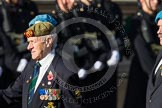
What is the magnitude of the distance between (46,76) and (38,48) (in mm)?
260

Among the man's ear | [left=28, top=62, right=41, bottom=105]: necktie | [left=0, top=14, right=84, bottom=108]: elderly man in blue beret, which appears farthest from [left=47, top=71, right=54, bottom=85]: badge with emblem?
the man's ear

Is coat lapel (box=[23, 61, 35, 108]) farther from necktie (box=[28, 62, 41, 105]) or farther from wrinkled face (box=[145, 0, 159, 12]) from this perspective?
wrinkled face (box=[145, 0, 159, 12])

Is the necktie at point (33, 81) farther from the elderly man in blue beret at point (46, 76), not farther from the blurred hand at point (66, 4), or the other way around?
the blurred hand at point (66, 4)

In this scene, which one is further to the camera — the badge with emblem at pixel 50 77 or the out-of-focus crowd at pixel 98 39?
the out-of-focus crowd at pixel 98 39

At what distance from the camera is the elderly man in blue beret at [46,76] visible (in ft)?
16.6

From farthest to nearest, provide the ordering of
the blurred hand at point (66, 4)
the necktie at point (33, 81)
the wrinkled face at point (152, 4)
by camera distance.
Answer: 1. the blurred hand at point (66, 4)
2. the wrinkled face at point (152, 4)
3. the necktie at point (33, 81)

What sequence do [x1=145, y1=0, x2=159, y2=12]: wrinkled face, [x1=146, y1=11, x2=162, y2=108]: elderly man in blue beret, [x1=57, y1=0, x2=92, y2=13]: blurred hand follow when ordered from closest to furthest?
[x1=146, y1=11, x2=162, y2=108]: elderly man in blue beret
[x1=145, y1=0, x2=159, y2=12]: wrinkled face
[x1=57, y1=0, x2=92, y2=13]: blurred hand

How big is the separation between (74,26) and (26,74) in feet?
7.08

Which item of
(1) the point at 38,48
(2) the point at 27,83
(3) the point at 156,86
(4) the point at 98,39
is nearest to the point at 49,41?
(1) the point at 38,48

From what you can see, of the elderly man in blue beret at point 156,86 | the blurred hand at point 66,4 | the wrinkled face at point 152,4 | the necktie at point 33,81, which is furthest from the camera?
the blurred hand at point 66,4

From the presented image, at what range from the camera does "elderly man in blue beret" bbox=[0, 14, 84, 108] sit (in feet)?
16.6

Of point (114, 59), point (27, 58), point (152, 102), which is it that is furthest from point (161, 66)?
point (27, 58)

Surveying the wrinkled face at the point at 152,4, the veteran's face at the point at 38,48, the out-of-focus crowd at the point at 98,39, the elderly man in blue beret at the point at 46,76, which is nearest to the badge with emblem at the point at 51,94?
the elderly man in blue beret at the point at 46,76

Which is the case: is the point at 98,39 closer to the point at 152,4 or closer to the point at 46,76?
the point at 152,4
